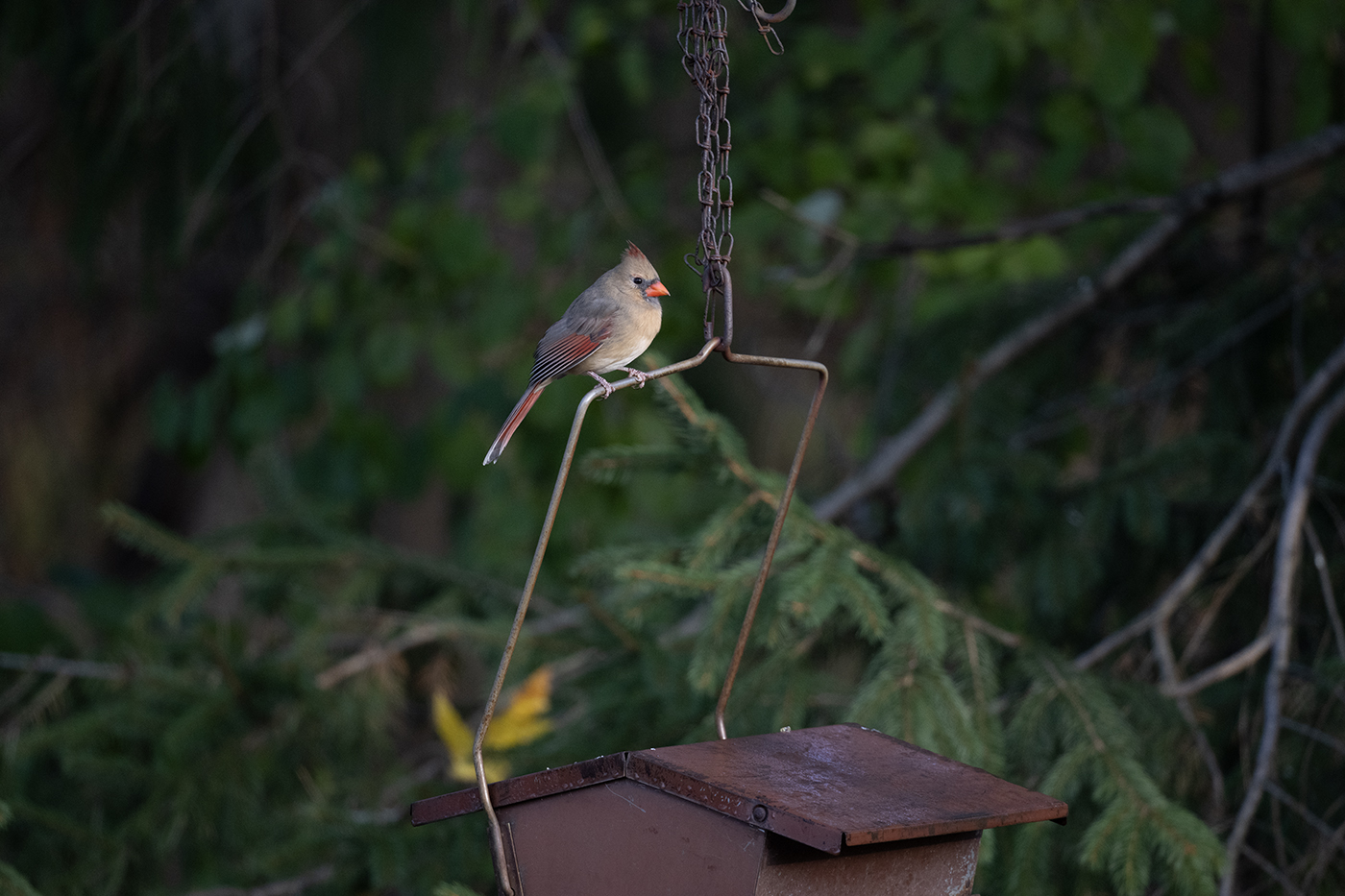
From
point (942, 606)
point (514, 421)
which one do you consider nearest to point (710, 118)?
point (514, 421)

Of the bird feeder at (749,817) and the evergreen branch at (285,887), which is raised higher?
the bird feeder at (749,817)

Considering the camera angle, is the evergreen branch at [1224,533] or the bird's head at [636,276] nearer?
the bird's head at [636,276]

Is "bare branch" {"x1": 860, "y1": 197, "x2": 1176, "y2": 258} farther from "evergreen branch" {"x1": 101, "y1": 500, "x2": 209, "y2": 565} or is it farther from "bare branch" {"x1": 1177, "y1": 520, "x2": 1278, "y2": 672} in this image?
"evergreen branch" {"x1": 101, "y1": 500, "x2": 209, "y2": 565}

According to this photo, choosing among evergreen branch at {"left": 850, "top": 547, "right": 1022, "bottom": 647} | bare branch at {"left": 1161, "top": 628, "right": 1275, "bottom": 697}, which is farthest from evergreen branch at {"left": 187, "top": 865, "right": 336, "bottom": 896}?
bare branch at {"left": 1161, "top": 628, "right": 1275, "bottom": 697}

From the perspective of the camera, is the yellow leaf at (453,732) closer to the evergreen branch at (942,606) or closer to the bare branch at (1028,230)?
the evergreen branch at (942,606)

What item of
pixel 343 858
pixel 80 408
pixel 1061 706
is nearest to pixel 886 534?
pixel 1061 706

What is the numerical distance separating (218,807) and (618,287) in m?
1.46

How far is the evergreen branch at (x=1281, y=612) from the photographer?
1.51 metres

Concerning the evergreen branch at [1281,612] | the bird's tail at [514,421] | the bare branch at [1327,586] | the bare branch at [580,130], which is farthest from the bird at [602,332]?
the bare branch at [580,130]

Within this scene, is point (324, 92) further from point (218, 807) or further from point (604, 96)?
point (218, 807)

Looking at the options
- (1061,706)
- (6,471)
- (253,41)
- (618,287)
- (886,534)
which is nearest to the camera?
(618,287)

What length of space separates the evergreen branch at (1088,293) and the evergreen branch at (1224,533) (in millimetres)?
452

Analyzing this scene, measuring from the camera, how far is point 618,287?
3.63 ft

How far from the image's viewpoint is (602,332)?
3.57 feet
